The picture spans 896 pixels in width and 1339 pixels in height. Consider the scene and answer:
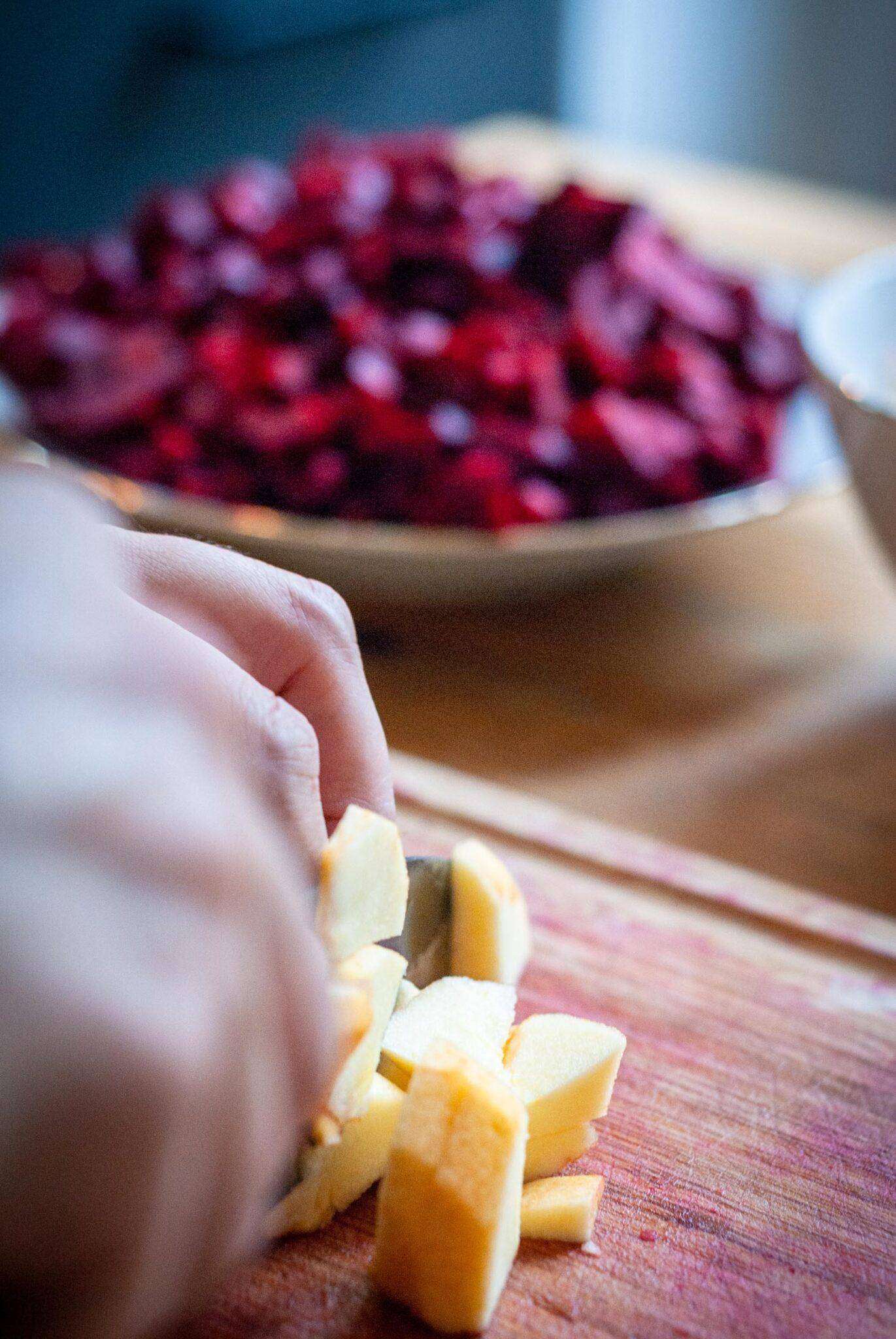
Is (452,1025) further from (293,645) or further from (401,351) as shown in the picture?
(401,351)

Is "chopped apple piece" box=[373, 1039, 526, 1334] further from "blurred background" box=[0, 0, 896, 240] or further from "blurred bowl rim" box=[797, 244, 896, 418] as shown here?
"blurred background" box=[0, 0, 896, 240]

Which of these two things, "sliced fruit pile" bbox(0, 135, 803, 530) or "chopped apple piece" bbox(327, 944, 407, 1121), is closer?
"chopped apple piece" bbox(327, 944, 407, 1121)

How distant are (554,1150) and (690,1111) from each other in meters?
0.07

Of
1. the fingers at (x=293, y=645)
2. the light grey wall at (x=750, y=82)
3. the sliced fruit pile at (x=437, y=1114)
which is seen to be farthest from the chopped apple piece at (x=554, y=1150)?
the light grey wall at (x=750, y=82)

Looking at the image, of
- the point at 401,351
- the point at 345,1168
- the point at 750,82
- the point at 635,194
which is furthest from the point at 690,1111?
the point at 750,82

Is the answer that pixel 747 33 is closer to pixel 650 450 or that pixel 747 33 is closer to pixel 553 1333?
pixel 650 450

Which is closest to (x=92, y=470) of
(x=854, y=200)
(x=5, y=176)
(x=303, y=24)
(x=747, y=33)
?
(x=854, y=200)

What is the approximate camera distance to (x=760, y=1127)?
50cm

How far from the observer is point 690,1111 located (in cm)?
50

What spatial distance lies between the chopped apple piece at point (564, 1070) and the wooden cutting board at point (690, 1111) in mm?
31

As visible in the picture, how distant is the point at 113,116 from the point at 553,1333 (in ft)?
7.97

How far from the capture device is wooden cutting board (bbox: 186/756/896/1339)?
1.36 ft

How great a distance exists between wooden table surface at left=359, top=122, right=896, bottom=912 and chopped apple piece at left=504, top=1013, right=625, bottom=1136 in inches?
11.4

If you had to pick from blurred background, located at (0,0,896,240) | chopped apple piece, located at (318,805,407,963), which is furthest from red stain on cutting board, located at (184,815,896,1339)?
blurred background, located at (0,0,896,240)
